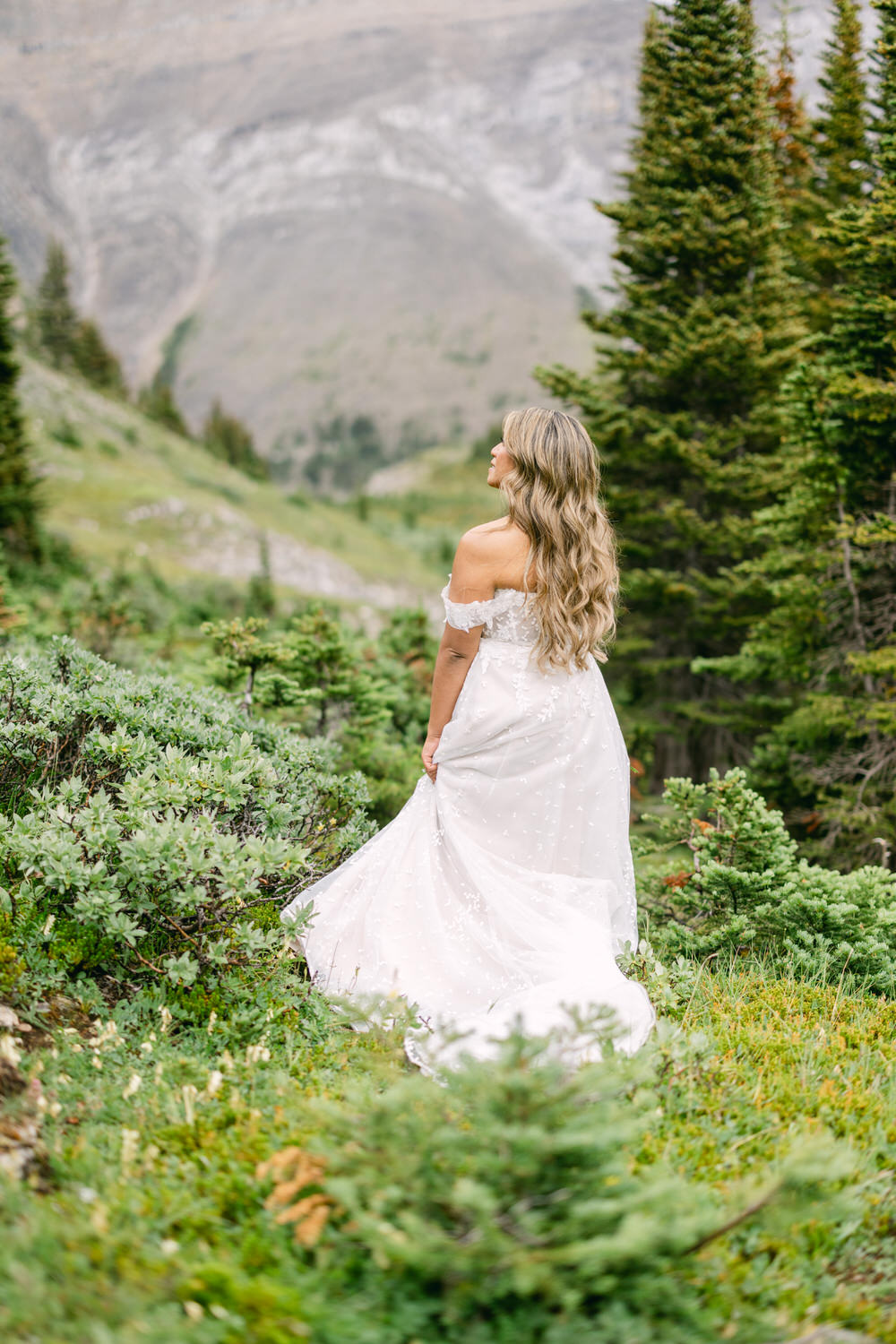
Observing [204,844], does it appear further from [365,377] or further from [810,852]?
[365,377]

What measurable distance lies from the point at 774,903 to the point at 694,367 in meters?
10.5

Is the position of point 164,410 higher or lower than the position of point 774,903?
lower

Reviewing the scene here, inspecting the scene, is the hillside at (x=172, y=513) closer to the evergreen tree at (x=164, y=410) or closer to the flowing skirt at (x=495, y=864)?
the evergreen tree at (x=164, y=410)

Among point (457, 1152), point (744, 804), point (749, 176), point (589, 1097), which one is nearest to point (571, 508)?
point (744, 804)

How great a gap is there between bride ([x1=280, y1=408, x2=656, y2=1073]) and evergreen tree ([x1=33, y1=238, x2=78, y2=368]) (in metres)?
59.9

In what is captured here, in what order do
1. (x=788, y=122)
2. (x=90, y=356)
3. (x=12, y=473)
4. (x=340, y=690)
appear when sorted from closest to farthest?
1. (x=340, y=690)
2. (x=788, y=122)
3. (x=12, y=473)
4. (x=90, y=356)

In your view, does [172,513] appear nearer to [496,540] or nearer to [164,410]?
[496,540]

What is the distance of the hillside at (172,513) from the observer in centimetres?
3125

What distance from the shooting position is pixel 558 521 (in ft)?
13.9

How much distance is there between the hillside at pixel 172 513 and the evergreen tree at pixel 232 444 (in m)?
23.5

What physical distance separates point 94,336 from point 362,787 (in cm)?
6232

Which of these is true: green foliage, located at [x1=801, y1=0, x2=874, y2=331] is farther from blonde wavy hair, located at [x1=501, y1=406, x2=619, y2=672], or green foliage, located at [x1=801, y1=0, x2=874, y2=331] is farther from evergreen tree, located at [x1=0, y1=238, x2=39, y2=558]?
evergreen tree, located at [x1=0, y1=238, x2=39, y2=558]

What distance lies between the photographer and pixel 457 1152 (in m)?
2.15

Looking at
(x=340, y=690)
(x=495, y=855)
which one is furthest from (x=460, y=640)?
(x=340, y=690)
